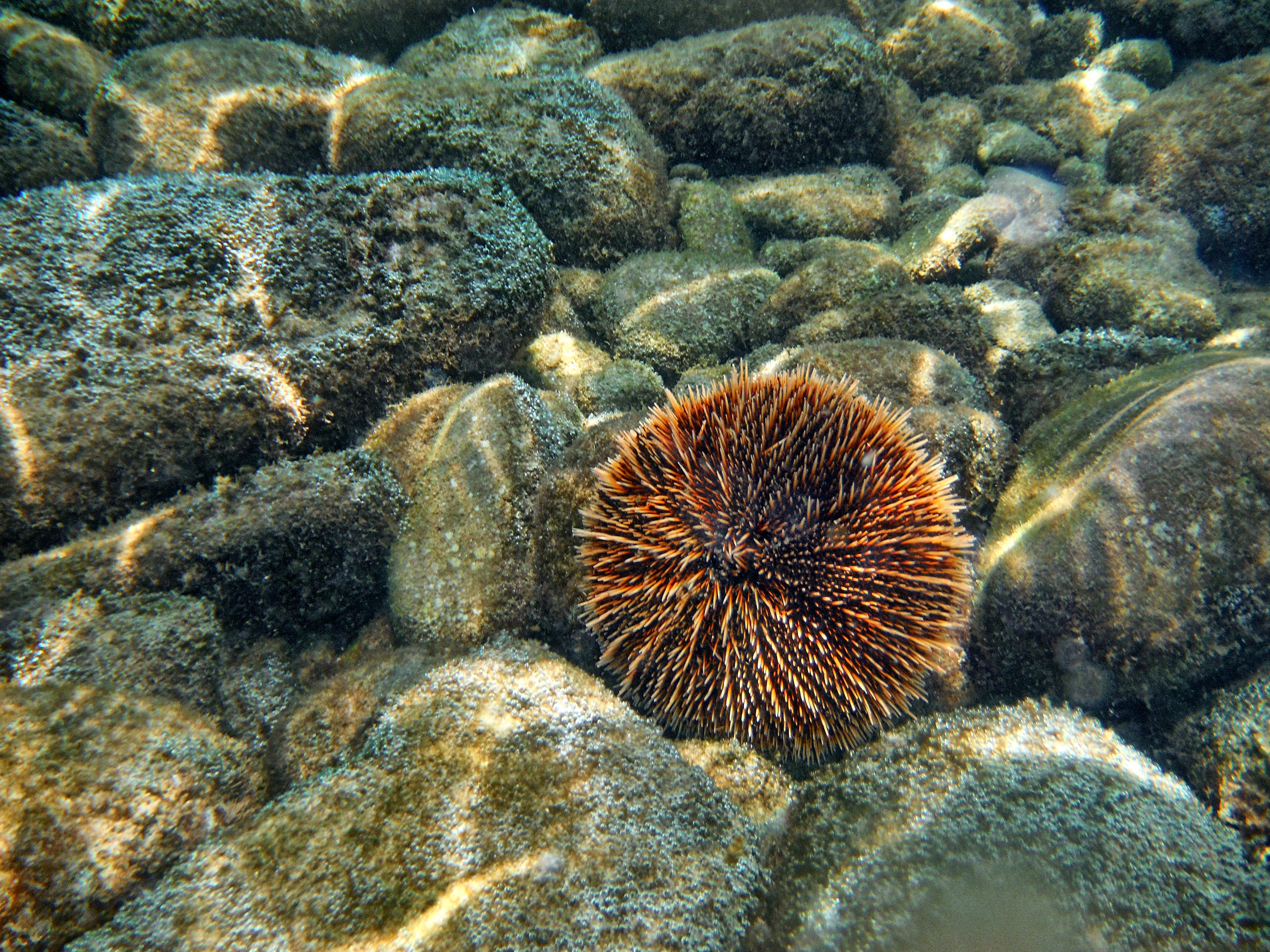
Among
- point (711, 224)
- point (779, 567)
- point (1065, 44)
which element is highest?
point (1065, 44)

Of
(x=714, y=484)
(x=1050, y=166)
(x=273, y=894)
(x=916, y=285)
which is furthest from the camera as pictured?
(x=1050, y=166)

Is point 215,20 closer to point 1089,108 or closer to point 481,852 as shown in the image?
point 481,852

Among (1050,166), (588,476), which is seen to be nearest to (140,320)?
(588,476)

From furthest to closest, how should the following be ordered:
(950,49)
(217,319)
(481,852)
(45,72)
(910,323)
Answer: (950,49), (45,72), (910,323), (217,319), (481,852)

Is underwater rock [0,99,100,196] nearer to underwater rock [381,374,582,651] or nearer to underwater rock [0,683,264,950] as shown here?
underwater rock [381,374,582,651]

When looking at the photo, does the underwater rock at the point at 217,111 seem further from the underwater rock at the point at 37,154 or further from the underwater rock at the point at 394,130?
the underwater rock at the point at 37,154

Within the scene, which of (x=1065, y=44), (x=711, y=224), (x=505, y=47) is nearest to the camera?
(x=711, y=224)

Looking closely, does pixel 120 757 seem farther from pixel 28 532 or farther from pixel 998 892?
pixel 998 892

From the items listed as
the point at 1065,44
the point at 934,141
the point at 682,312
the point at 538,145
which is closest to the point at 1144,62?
the point at 1065,44
